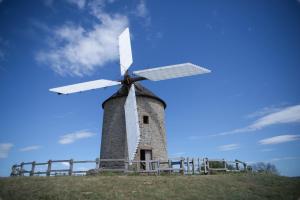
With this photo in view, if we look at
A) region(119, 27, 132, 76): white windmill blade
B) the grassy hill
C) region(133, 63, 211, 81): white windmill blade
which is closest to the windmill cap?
region(133, 63, 211, 81): white windmill blade

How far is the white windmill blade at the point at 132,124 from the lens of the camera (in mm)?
16844

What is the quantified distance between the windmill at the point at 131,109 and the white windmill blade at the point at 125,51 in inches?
35.5

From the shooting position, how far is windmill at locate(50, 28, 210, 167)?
18.5m

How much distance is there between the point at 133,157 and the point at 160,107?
6.02 meters

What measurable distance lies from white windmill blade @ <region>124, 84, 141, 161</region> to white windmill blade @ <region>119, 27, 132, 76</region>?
A: 138 inches

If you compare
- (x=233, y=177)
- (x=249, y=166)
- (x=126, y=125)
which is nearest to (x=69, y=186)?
(x=126, y=125)

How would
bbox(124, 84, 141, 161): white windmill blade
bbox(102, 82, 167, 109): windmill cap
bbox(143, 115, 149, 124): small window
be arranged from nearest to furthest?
1. bbox(124, 84, 141, 161): white windmill blade
2. bbox(143, 115, 149, 124): small window
3. bbox(102, 82, 167, 109): windmill cap

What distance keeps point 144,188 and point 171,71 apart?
33.5ft

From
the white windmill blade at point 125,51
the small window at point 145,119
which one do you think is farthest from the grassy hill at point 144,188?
the white windmill blade at point 125,51

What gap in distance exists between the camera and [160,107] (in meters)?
21.2

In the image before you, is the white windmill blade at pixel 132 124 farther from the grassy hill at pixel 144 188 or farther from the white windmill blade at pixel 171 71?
the grassy hill at pixel 144 188

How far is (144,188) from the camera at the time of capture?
11.5m

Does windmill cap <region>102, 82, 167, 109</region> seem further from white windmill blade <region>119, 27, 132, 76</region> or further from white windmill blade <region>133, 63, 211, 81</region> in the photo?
white windmill blade <region>119, 27, 132, 76</region>

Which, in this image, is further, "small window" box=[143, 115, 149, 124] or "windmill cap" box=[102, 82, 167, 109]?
"windmill cap" box=[102, 82, 167, 109]
